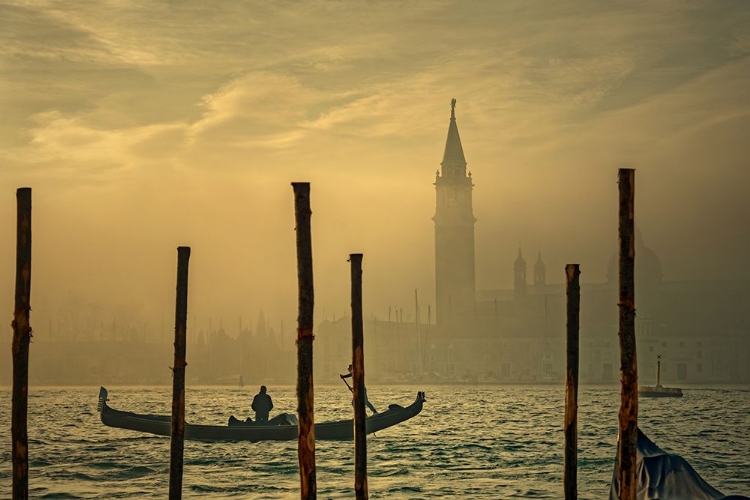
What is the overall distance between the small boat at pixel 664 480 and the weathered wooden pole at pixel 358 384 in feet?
8.39

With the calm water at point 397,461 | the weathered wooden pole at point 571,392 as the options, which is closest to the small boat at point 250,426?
the calm water at point 397,461

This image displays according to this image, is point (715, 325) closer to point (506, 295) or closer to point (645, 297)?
point (645, 297)

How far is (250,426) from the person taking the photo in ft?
78.8

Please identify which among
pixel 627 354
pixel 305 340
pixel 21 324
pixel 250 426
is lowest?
pixel 250 426

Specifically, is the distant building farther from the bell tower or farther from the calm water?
the calm water

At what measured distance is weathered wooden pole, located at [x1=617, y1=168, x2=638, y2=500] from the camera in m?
10.5

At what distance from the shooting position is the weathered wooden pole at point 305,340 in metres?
10.5

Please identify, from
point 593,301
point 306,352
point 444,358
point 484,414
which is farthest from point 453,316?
point 306,352

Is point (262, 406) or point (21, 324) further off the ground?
point (21, 324)

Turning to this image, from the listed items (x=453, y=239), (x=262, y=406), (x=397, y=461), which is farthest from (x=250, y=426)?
(x=453, y=239)

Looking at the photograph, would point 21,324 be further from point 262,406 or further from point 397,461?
point 397,461

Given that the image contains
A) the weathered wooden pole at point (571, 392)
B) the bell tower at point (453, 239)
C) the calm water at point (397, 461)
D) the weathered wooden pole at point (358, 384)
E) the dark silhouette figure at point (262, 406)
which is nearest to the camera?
the weathered wooden pole at point (571, 392)

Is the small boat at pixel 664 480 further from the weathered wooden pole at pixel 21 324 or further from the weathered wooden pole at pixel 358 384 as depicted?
the weathered wooden pole at pixel 21 324

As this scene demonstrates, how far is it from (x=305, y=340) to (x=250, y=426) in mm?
13785
